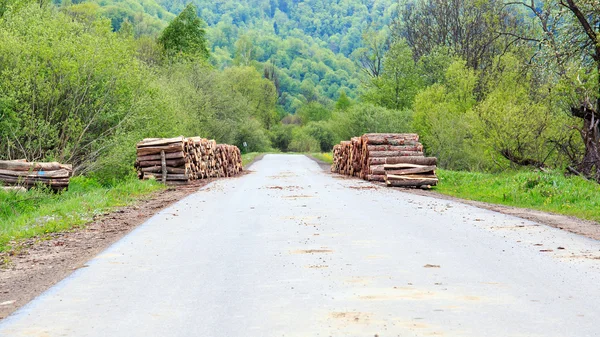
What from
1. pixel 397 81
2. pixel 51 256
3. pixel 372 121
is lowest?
pixel 51 256

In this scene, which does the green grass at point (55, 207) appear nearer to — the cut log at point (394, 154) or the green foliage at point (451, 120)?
the cut log at point (394, 154)

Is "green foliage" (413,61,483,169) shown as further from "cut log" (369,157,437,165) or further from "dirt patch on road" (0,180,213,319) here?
"dirt patch on road" (0,180,213,319)

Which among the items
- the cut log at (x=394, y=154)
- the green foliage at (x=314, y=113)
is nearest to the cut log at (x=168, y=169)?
the cut log at (x=394, y=154)

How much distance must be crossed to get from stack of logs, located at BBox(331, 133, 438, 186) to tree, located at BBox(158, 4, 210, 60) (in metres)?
42.1

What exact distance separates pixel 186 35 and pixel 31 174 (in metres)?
61.9

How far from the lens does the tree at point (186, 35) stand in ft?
245

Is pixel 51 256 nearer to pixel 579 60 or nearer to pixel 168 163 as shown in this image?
pixel 168 163

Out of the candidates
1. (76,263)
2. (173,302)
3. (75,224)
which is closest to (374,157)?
(75,224)

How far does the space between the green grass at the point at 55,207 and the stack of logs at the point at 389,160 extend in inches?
367

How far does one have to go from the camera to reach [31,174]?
16.3 m

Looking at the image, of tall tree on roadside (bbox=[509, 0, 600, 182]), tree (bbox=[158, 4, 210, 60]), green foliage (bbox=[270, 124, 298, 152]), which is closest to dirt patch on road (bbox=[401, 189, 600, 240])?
tall tree on roadside (bbox=[509, 0, 600, 182])

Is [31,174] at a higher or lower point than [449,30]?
lower

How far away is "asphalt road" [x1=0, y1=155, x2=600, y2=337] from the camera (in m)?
5.14

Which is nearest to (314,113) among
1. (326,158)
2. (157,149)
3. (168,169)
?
(326,158)
